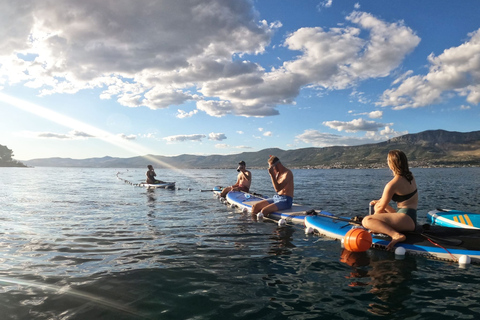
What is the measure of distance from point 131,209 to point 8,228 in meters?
7.35

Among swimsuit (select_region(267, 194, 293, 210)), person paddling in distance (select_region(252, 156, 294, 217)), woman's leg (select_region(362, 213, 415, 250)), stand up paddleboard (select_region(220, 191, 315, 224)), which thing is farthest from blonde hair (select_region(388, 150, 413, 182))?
swimsuit (select_region(267, 194, 293, 210))

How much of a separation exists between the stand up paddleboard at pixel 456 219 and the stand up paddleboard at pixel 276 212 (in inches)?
242

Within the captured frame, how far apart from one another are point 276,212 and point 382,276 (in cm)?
804

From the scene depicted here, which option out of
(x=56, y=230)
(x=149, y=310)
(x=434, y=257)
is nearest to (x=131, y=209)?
(x=56, y=230)

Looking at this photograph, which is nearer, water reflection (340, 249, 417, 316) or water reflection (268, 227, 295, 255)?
water reflection (340, 249, 417, 316)

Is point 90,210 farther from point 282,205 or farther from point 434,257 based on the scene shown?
point 434,257

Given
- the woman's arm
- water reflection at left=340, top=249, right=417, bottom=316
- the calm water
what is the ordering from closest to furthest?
the calm water, water reflection at left=340, top=249, right=417, bottom=316, the woman's arm

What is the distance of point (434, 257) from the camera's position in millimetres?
9016

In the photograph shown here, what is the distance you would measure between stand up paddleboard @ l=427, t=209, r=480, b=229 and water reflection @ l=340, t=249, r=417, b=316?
248 inches

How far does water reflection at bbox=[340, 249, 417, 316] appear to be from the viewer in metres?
6.17

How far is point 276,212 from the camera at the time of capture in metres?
15.6

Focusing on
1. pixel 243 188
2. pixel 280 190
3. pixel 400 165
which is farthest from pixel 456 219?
pixel 243 188

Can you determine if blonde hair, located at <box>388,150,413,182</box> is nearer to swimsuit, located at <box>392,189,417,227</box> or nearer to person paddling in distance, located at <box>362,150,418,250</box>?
person paddling in distance, located at <box>362,150,418,250</box>

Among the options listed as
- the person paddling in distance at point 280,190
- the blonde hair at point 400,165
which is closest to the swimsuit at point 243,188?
the person paddling in distance at point 280,190
